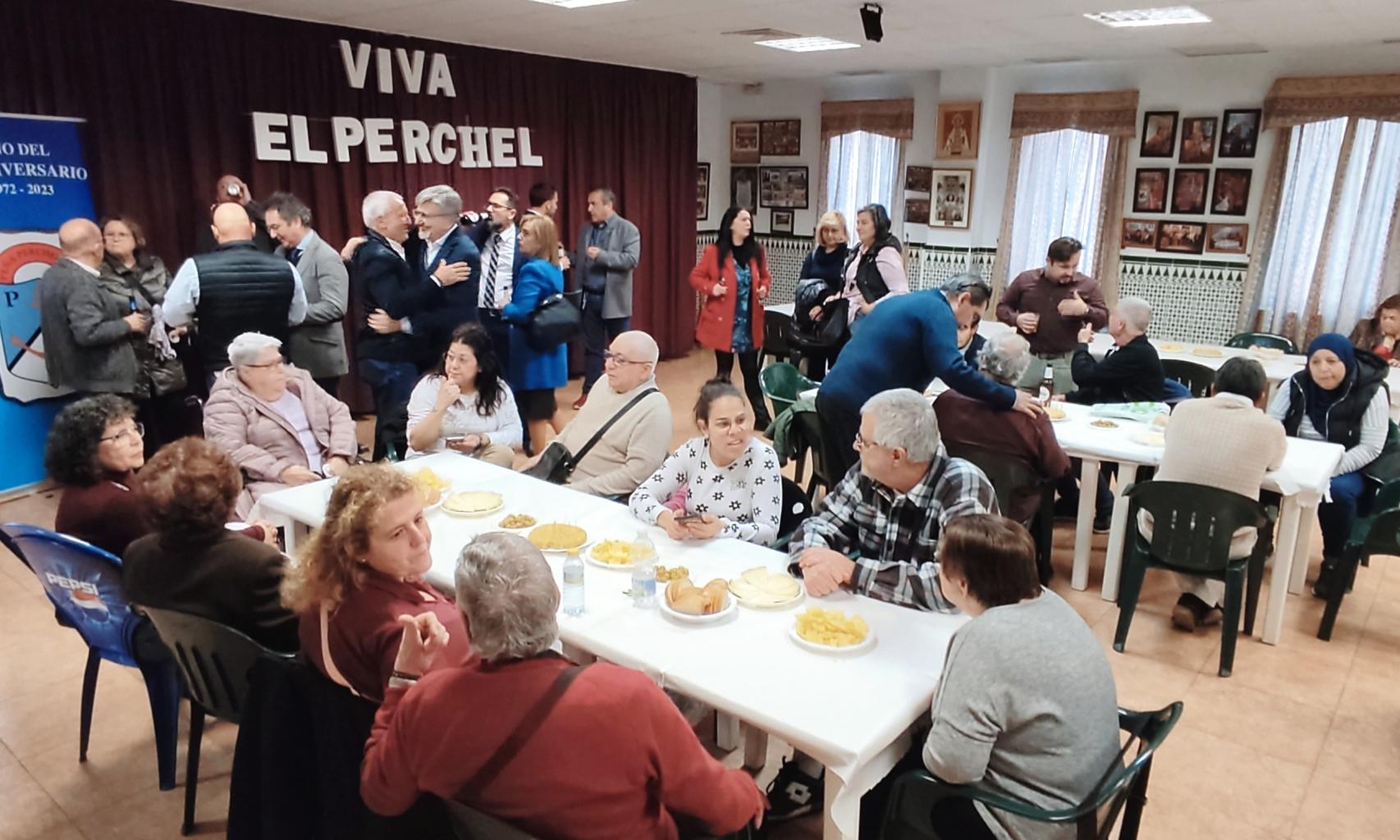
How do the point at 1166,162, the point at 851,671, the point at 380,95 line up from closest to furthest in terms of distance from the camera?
the point at 851,671, the point at 380,95, the point at 1166,162

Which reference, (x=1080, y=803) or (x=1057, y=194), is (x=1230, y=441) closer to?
(x=1080, y=803)

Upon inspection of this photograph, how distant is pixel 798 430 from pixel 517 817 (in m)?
2.97

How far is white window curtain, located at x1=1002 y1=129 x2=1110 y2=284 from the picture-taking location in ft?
24.2

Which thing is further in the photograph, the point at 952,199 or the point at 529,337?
the point at 952,199

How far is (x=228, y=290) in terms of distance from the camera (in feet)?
13.4

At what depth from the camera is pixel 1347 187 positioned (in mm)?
6395

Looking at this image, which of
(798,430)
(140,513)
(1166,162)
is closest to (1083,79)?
(1166,162)

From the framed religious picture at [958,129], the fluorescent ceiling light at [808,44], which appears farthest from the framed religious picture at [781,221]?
the fluorescent ceiling light at [808,44]

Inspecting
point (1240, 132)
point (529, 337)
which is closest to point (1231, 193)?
point (1240, 132)

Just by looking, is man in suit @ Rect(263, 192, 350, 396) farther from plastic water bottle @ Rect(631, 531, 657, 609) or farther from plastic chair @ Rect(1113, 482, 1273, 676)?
plastic chair @ Rect(1113, 482, 1273, 676)

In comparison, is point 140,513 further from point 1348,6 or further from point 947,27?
point 1348,6

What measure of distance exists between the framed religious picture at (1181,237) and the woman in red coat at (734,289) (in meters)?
3.22

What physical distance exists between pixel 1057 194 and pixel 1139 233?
27.5 inches

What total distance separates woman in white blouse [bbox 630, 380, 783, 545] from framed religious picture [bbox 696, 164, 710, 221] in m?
6.51
